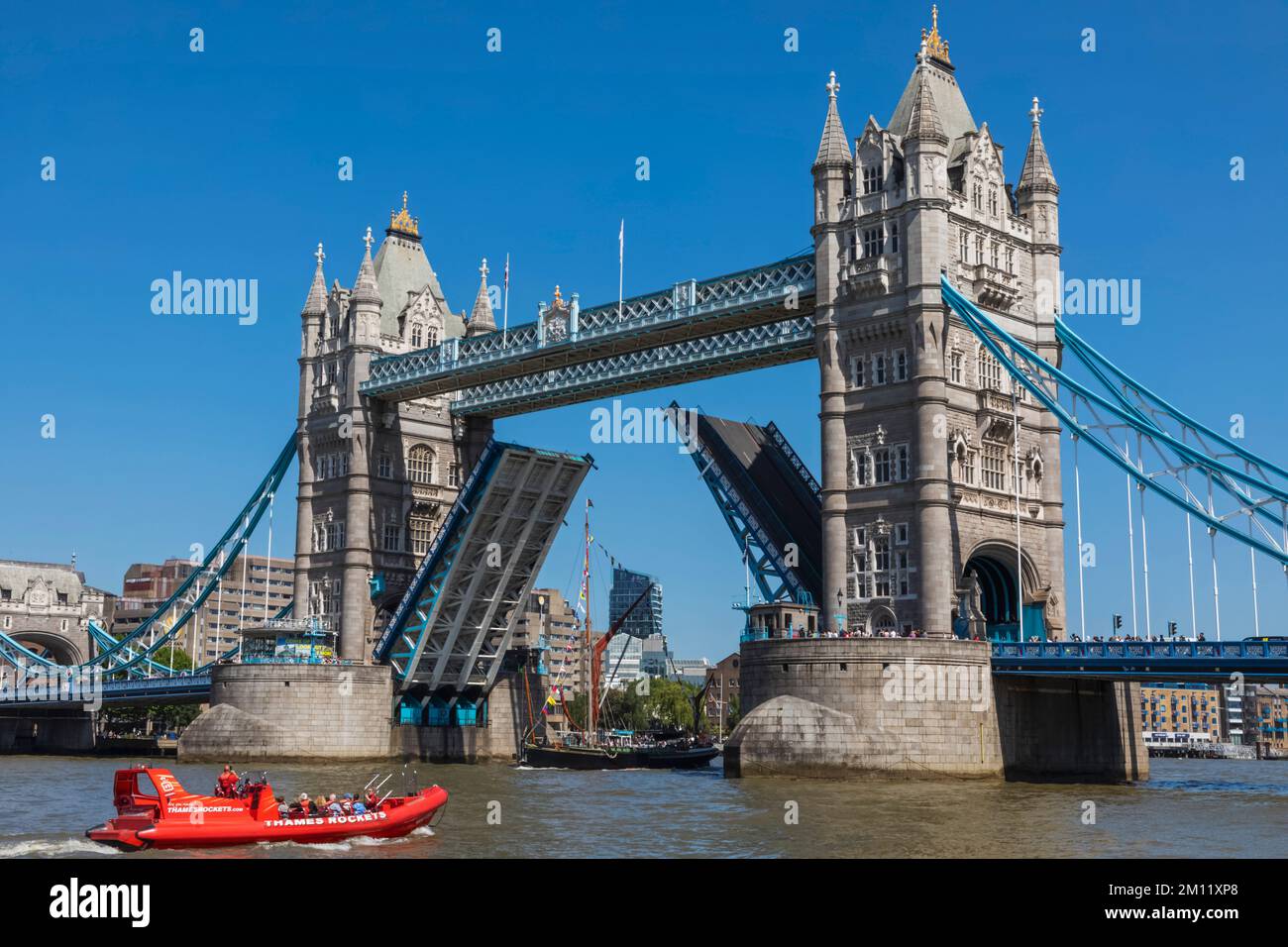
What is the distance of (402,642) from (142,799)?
150ft

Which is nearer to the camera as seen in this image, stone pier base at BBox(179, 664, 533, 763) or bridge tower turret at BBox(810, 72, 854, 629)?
bridge tower turret at BBox(810, 72, 854, 629)

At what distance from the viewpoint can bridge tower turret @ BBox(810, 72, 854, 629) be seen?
6241 cm


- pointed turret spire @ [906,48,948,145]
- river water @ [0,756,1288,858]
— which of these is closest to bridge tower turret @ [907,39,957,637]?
pointed turret spire @ [906,48,948,145]

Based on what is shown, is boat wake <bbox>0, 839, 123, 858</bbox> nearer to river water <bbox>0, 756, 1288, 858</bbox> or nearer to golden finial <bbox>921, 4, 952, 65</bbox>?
river water <bbox>0, 756, 1288, 858</bbox>

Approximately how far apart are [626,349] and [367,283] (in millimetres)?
20260

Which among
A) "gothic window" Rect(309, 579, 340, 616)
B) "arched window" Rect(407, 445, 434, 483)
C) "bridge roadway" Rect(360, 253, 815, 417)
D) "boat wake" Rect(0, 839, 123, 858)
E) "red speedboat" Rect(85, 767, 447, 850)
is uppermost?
"bridge roadway" Rect(360, 253, 815, 417)

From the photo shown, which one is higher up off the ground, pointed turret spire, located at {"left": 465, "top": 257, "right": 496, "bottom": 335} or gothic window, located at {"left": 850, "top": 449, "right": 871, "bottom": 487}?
pointed turret spire, located at {"left": 465, "top": 257, "right": 496, "bottom": 335}

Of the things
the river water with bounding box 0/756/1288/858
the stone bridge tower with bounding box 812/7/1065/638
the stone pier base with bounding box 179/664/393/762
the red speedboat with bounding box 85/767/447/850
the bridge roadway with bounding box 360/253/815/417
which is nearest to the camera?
the red speedboat with bounding box 85/767/447/850

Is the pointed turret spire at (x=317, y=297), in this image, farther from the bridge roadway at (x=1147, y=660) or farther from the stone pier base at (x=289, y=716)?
the bridge roadway at (x=1147, y=660)

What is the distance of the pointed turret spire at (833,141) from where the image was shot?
64562mm

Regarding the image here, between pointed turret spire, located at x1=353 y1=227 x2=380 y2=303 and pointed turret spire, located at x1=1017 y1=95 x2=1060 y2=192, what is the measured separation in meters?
37.5

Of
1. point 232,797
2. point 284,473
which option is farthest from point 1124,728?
point 284,473

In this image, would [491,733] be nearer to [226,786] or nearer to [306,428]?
[306,428]
